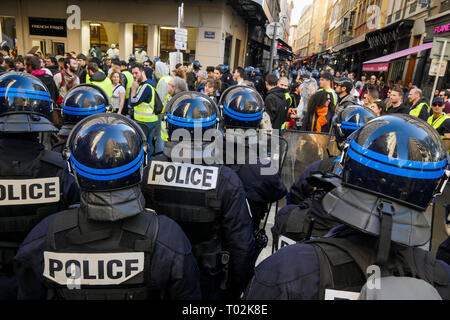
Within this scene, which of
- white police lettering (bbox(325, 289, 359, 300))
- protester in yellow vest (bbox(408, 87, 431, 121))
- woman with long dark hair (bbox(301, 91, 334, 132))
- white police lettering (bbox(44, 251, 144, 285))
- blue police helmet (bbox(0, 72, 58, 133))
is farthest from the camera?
protester in yellow vest (bbox(408, 87, 431, 121))

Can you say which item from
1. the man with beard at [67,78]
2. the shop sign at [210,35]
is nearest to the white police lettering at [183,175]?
the man with beard at [67,78]

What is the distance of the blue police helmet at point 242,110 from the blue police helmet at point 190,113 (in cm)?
67

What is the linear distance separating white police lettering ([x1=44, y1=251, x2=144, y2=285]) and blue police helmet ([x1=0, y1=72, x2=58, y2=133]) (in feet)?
3.80

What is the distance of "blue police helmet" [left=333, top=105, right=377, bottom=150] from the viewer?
281 centimetres

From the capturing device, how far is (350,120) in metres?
2.85

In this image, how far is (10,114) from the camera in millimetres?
2309

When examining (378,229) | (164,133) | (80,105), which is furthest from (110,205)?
(164,133)

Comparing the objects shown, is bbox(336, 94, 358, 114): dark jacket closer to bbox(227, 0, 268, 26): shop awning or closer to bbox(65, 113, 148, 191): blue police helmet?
bbox(65, 113, 148, 191): blue police helmet

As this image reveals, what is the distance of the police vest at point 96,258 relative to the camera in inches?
55.8

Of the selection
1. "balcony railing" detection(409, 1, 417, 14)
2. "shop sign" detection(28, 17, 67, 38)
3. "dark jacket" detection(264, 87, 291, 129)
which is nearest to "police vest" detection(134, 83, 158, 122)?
"dark jacket" detection(264, 87, 291, 129)

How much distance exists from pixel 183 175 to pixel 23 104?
1.37 meters

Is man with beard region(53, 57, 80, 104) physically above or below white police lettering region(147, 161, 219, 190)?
above

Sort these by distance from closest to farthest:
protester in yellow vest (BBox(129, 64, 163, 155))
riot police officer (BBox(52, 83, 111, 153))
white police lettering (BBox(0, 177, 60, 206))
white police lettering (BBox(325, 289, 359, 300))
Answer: white police lettering (BBox(325, 289, 359, 300)) → white police lettering (BBox(0, 177, 60, 206)) → riot police officer (BBox(52, 83, 111, 153)) → protester in yellow vest (BBox(129, 64, 163, 155))
